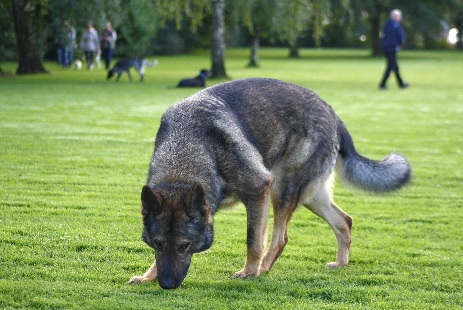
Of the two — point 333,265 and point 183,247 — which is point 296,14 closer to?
point 333,265

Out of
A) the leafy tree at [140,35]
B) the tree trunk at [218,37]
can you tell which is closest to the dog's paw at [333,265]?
the tree trunk at [218,37]

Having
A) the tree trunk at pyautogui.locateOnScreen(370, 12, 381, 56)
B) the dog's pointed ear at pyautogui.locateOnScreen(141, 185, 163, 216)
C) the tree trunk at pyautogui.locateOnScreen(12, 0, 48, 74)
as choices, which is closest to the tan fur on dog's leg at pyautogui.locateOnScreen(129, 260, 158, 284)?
the dog's pointed ear at pyautogui.locateOnScreen(141, 185, 163, 216)

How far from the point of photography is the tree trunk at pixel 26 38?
28.2 metres

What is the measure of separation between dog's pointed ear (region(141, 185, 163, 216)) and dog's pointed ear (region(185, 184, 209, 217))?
0.65 feet

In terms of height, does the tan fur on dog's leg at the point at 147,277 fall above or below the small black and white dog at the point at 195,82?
above

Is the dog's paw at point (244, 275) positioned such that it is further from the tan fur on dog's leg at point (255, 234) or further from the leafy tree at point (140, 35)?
the leafy tree at point (140, 35)

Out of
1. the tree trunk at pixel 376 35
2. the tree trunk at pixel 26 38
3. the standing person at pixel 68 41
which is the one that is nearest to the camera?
the standing person at pixel 68 41

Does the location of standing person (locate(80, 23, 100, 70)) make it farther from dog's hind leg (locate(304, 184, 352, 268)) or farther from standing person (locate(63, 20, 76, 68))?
dog's hind leg (locate(304, 184, 352, 268))

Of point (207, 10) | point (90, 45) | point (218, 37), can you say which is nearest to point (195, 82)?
point (218, 37)

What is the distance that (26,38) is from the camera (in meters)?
29.0

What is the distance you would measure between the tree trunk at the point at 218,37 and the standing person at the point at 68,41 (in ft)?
16.8

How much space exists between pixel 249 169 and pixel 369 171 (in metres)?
1.33

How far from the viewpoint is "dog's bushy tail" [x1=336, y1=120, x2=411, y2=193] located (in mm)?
6836

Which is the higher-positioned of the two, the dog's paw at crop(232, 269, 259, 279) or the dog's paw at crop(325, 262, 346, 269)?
the dog's paw at crop(232, 269, 259, 279)
